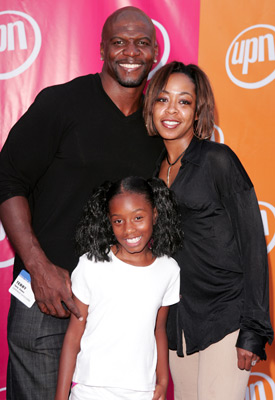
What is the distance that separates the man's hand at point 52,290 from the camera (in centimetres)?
154

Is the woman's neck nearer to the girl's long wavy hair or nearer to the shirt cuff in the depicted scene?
the girl's long wavy hair

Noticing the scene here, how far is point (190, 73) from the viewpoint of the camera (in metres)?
1.74

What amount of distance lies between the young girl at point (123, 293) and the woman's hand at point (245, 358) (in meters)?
0.24

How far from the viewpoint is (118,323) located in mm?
1464

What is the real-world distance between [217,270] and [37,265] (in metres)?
0.60

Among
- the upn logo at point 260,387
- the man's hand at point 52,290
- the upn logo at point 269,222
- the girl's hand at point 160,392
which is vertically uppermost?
the upn logo at point 269,222

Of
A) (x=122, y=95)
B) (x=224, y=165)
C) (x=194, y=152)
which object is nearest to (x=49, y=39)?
(x=122, y=95)

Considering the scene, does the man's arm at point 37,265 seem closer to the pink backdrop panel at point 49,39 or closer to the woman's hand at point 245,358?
the woman's hand at point 245,358

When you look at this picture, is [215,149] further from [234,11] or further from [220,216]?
Result: [234,11]

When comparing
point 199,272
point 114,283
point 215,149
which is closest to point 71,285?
point 114,283

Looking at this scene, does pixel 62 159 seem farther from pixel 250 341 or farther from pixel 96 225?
pixel 250 341

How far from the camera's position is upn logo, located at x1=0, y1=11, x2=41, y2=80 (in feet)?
8.16

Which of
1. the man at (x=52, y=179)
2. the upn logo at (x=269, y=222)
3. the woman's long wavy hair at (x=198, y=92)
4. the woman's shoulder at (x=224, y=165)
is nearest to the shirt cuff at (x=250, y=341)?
the woman's shoulder at (x=224, y=165)

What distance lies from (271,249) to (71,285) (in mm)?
1423
